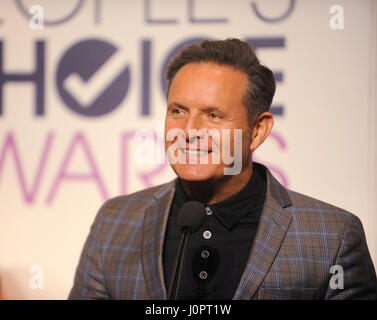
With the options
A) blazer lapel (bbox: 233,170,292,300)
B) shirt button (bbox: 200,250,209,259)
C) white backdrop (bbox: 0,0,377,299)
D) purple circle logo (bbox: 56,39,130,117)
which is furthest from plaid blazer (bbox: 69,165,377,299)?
purple circle logo (bbox: 56,39,130,117)

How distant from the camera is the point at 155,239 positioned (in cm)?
160

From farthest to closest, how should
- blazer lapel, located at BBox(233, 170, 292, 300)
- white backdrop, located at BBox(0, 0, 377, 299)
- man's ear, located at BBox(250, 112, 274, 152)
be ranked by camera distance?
1. white backdrop, located at BBox(0, 0, 377, 299)
2. man's ear, located at BBox(250, 112, 274, 152)
3. blazer lapel, located at BBox(233, 170, 292, 300)

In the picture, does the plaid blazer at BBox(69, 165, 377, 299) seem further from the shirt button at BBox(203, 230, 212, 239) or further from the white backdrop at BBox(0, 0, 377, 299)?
the white backdrop at BBox(0, 0, 377, 299)

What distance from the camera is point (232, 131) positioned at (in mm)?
1617

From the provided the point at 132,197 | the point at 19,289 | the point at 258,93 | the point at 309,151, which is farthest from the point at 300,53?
the point at 19,289

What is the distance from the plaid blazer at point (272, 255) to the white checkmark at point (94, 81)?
79cm

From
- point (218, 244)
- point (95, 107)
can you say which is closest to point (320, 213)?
point (218, 244)

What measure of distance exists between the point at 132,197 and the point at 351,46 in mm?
1170

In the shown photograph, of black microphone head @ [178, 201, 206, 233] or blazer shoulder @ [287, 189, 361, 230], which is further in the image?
blazer shoulder @ [287, 189, 361, 230]

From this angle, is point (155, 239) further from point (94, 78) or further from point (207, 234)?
point (94, 78)

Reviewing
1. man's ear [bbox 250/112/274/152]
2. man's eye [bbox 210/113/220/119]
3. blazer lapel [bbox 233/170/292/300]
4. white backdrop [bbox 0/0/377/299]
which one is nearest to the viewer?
blazer lapel [bbox 233/170/292/300]

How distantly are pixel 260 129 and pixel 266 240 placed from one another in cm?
41

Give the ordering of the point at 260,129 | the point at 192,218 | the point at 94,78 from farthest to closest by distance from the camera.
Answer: the point at 94,78
the point at 260,129
the point at 192,218

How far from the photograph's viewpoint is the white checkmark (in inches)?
91.0
